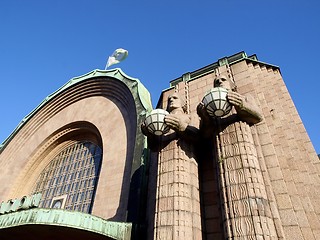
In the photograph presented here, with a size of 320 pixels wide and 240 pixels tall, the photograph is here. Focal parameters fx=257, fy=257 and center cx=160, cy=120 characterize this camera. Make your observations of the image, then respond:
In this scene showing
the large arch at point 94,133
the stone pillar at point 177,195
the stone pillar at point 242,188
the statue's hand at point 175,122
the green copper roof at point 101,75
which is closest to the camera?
the stone pillar at point 242,188

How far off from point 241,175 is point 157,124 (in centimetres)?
280

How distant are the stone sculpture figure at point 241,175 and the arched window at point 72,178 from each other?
822 centimetres

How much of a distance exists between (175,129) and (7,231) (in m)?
6.38

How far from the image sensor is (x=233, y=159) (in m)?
6.30

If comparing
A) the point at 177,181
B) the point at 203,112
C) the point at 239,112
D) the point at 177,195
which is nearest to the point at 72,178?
the point at 177,181

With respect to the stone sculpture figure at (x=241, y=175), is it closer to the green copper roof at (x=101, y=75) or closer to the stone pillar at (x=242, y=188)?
the stone pillar at (x=242, y=188)

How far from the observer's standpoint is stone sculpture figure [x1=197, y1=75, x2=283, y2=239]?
5215mm

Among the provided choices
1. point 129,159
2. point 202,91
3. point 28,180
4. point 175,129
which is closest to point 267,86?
point 202,91

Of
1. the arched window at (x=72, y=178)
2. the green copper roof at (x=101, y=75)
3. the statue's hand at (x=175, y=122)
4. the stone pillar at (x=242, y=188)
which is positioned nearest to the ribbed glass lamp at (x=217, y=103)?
the stone pillar at (x=242, y=188)

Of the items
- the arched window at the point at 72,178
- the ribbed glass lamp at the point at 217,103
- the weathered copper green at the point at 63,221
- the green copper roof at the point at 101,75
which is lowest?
the weathered copper green at the point at 63,221

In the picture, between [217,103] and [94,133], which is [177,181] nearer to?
[217,103]

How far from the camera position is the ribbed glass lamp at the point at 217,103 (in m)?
6.50

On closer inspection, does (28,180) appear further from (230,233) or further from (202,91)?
(230,233)

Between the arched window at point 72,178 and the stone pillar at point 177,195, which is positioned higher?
the arched window at point 72,178
